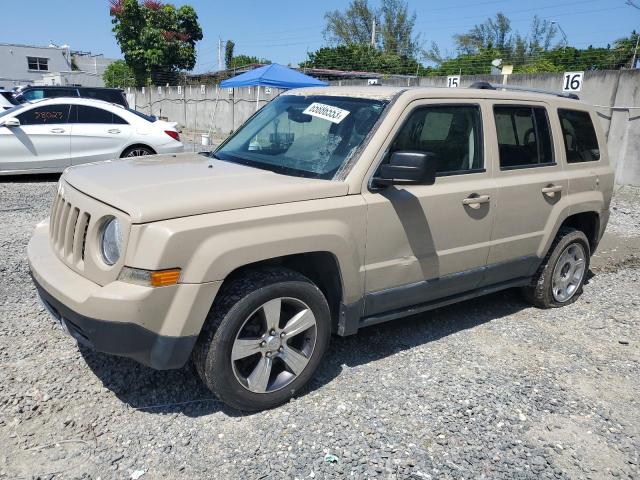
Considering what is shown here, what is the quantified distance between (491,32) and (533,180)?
134 ft

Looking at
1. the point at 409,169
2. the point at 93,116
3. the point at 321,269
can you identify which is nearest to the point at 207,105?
the point at 93,116

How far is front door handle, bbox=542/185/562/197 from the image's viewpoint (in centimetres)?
447

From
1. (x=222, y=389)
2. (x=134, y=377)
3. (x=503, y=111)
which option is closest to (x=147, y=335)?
(x=222, y=389)

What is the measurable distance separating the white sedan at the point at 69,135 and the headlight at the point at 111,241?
25.7 ft

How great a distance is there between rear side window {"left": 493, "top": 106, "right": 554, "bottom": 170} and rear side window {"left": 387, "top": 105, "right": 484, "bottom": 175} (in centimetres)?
26

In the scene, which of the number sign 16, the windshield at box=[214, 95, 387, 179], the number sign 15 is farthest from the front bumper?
the number sign 15

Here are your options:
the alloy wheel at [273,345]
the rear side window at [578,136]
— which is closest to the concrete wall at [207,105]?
the rear side window at [578,136]

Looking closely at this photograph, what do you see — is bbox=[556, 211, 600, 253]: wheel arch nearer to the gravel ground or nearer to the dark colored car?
the gravel ground

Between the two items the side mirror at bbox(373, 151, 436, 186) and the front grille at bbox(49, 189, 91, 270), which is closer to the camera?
the front grille at bbox(49, 189, 91, 270)

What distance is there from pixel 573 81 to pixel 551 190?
348 inches

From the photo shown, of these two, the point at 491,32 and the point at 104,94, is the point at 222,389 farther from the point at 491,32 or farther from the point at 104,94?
the point at 491,32

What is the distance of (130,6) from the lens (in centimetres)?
3700

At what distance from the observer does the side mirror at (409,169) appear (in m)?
3.22

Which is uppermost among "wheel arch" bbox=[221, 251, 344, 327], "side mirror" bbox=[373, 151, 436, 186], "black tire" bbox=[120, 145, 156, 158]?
"side mirror" bbox=[373, 151, 436, 186]
